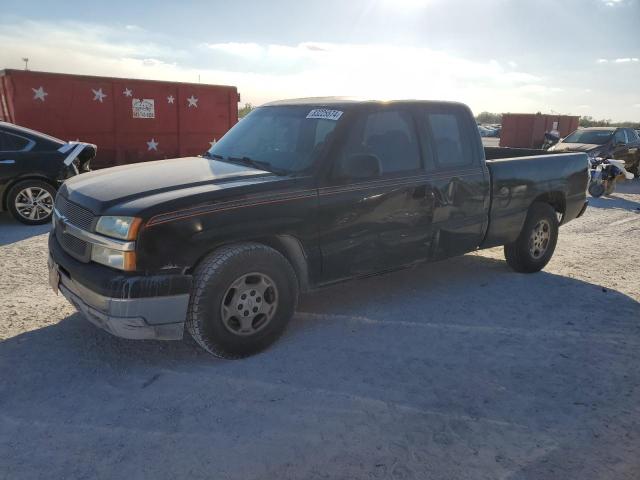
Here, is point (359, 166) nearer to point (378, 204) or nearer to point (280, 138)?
point (378, 204)

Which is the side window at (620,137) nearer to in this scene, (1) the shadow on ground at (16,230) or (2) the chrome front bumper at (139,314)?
(1) the shadow on ground at (16,230)

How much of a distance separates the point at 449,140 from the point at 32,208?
20.0 feet

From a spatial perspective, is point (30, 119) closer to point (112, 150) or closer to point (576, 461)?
point (112, 150)

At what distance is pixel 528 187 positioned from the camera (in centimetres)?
559

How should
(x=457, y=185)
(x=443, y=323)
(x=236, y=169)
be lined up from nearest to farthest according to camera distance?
(x=236, y=169) < (x=443, y=323) < (x=457, y=185)

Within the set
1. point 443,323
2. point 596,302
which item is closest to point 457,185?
point 443,323

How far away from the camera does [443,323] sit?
14.8 ft

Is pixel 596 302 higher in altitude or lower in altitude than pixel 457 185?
lower

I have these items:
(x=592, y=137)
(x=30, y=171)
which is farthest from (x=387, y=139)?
(x=592, y=137)

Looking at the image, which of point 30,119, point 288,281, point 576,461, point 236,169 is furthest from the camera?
point 30,119

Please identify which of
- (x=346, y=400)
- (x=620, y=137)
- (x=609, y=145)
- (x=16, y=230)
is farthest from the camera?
(x=620, y=137)

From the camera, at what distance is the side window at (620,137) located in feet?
51.4

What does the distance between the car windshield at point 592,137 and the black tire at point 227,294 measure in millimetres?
15147

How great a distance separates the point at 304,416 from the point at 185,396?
2.50 ft
